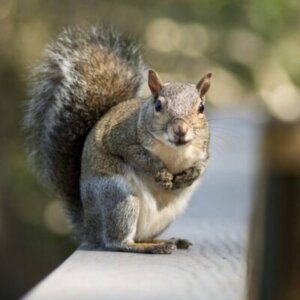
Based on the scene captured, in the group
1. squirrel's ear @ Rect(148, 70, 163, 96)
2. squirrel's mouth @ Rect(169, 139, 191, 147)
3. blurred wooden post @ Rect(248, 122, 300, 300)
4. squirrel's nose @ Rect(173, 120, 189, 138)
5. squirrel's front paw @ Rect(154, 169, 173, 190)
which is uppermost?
squirrel's ear @ Rect(148, 70, 163, 96)

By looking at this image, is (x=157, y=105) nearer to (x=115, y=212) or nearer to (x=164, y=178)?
(x=164, y=178)

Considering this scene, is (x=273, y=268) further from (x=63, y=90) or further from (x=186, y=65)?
(x=186, y=65)

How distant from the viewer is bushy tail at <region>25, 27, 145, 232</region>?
2.74 metres

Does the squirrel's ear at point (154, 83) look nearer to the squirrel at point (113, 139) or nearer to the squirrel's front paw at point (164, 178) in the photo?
the squirrel at point (113, 139)

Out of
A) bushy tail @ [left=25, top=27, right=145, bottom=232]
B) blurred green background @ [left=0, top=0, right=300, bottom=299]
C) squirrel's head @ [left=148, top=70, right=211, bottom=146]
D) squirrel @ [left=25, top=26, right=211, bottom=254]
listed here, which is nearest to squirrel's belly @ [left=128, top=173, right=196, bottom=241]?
squirrel @ [left=25, top=26, right=211, bottom=254]

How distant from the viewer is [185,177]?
244 centimetres

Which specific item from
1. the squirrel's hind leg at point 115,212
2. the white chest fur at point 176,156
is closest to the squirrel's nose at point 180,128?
the white chest fur at point 176,156

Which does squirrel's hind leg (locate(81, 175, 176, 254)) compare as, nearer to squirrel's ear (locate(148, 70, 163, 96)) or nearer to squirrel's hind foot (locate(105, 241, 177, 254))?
squirrel's hind foot (locate(105, 241, 177, 254))

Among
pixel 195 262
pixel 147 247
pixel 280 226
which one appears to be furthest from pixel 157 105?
pixel 280 226

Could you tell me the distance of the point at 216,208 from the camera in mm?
2604

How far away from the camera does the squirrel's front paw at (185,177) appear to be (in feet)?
7.99

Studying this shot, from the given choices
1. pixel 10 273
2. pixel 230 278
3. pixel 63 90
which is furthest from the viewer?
pixel 10 273

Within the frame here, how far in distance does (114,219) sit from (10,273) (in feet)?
12.1

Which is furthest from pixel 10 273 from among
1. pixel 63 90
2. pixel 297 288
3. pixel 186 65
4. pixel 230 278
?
pixel 230 278
